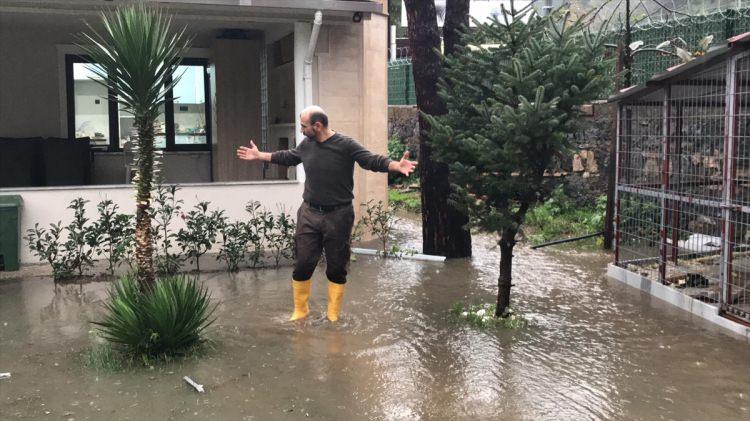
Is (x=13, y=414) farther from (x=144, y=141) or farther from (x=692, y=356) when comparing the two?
(x=692, y=356)

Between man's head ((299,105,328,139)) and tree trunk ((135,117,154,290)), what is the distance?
140 cm

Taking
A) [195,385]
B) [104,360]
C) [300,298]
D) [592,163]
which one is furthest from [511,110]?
[592,163]

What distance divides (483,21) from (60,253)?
18.6ft

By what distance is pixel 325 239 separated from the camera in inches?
260

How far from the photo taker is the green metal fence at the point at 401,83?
62.8 ft

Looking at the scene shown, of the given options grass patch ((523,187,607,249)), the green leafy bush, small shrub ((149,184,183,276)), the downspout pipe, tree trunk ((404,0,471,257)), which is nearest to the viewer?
small shrub ((149,184,183,276))

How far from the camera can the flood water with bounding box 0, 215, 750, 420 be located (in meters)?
4.70

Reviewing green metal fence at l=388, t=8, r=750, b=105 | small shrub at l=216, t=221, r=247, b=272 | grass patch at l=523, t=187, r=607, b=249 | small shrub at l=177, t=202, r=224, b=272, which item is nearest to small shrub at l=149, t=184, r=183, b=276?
small shrub at l=177, t=202, r=224, b=272

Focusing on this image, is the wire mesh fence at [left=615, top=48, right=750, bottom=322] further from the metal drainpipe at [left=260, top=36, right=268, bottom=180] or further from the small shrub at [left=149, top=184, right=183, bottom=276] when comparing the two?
the metal drainpipe at [left=260, top=36, right=268, bottom=180]

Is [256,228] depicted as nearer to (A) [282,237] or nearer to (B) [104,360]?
(A) [282,237]

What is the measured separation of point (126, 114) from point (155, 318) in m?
8.08

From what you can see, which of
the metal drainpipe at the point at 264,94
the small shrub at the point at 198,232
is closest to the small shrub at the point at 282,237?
the small shrub at the point at 198,232

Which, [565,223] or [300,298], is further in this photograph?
[565,223]

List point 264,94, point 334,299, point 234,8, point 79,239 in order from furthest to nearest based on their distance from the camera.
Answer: point 264,94
point 234,8
point 79,239
point 334,299
